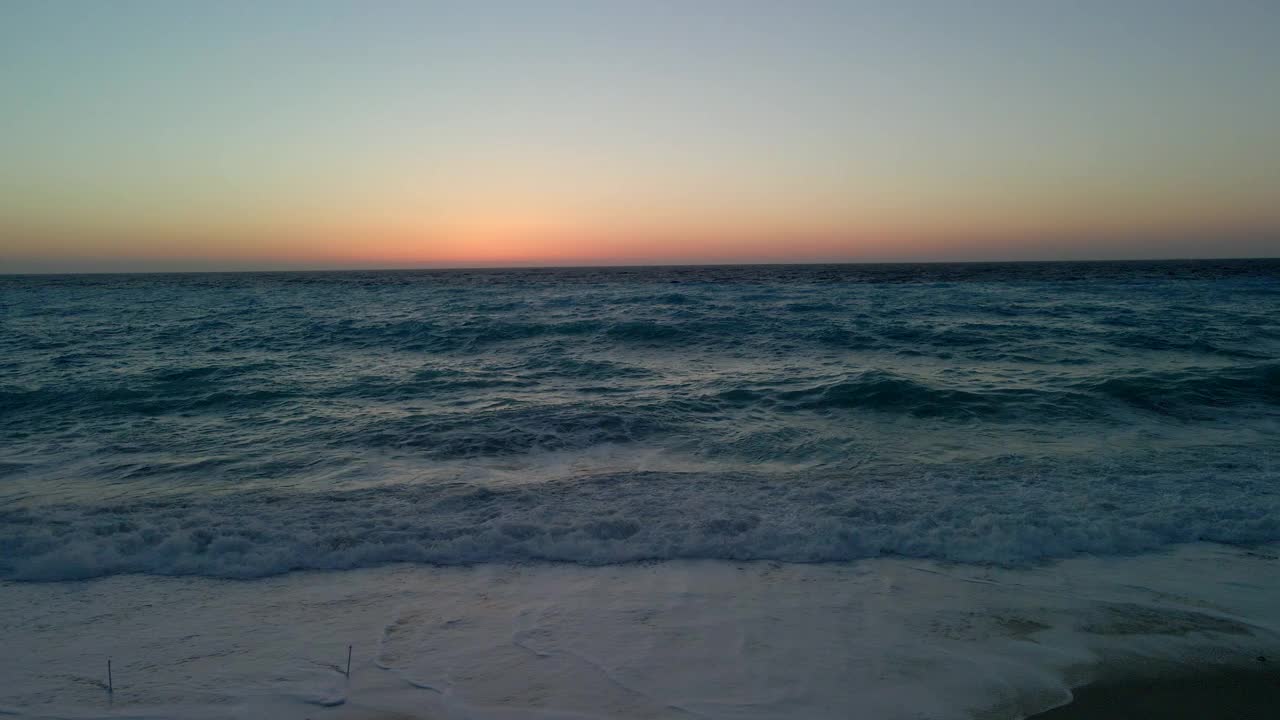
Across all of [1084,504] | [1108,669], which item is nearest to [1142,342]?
[1084,504]

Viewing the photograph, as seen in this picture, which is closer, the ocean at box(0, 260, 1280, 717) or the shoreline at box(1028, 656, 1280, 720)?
the shoreline at box(1028, 656, 1280, 720)

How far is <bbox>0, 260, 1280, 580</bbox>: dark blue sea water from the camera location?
19.6ft

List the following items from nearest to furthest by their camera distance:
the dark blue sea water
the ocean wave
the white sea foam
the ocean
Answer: the white sea foam, the ocean, the ocean wave, the dark blue sea water

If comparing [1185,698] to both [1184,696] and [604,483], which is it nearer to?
[1184,696]

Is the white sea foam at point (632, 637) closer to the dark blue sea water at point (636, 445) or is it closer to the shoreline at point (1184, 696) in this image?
the shoreline at point (1184, 696)

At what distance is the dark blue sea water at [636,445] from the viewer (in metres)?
5.98

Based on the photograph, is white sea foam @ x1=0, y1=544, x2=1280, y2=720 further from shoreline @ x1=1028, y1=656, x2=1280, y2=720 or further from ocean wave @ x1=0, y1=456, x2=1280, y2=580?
ocean wave @ x1=0, y1=456, x2=1280, y2=580

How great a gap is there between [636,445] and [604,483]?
172cm

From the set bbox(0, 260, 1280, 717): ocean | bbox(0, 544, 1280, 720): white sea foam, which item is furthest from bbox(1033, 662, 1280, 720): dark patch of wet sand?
bbox(0, 260, 1280, 717): ocean

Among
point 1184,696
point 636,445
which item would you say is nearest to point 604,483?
point 636,445

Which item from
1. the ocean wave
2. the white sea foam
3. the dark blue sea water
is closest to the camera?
the white sea foam

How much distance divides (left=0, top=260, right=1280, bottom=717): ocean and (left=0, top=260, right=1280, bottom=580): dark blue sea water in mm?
52

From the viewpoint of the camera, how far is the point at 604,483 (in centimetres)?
762

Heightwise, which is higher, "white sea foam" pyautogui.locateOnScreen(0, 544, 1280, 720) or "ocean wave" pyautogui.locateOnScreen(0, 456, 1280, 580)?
"ocean wave" pyautogui.locateOnScreen(0, 456, 1280, 580)
